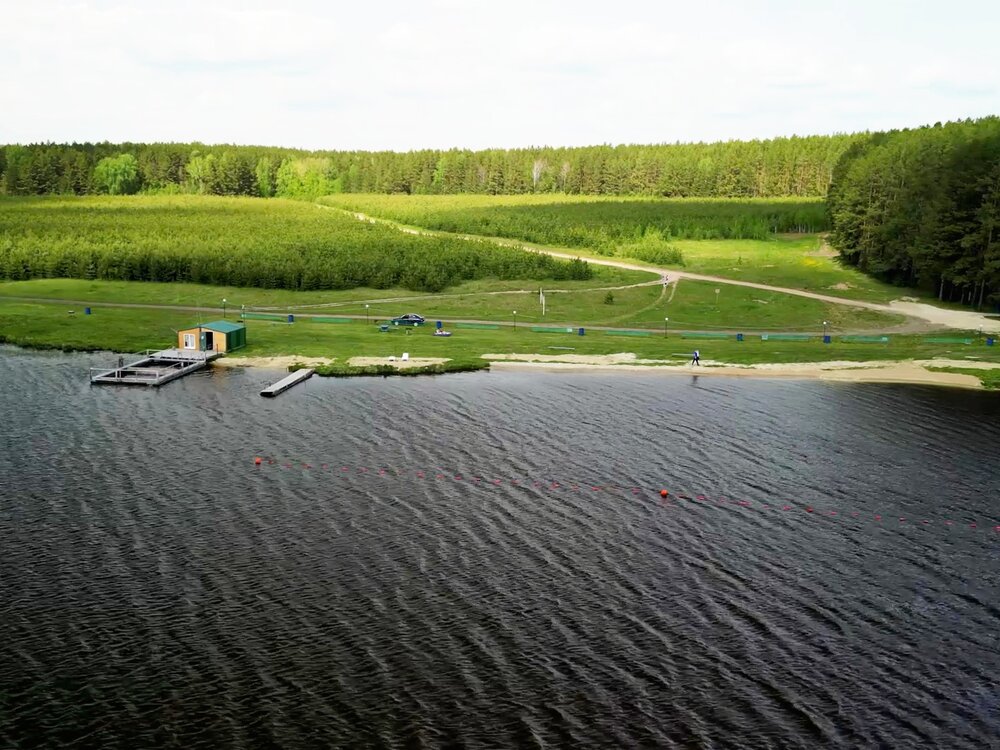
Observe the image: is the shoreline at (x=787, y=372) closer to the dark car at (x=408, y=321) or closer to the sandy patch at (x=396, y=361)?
the sandy patch at (x=396, y=361)

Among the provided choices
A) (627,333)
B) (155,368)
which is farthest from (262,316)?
(627,333)

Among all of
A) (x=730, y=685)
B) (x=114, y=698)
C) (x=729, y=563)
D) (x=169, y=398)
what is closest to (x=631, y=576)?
(x=729, y=563)

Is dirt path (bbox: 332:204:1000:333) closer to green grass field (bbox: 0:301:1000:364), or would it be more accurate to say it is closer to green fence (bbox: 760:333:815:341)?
green grass field (bbox: 0:301:1000:364)

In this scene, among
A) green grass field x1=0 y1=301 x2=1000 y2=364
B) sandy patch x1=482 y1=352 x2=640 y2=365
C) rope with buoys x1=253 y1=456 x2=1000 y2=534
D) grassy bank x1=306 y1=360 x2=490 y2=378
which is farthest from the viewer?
green grass field x1=0 y1=301 x2=1000 y2=364

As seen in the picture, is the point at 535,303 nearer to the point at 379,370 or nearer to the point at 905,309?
the point at 379,370

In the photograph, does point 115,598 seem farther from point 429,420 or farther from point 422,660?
point 429,420

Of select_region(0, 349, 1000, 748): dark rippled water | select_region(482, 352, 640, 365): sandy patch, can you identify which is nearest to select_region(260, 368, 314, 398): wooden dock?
select_region(0, 349, 1000, 748): dark rippled water
